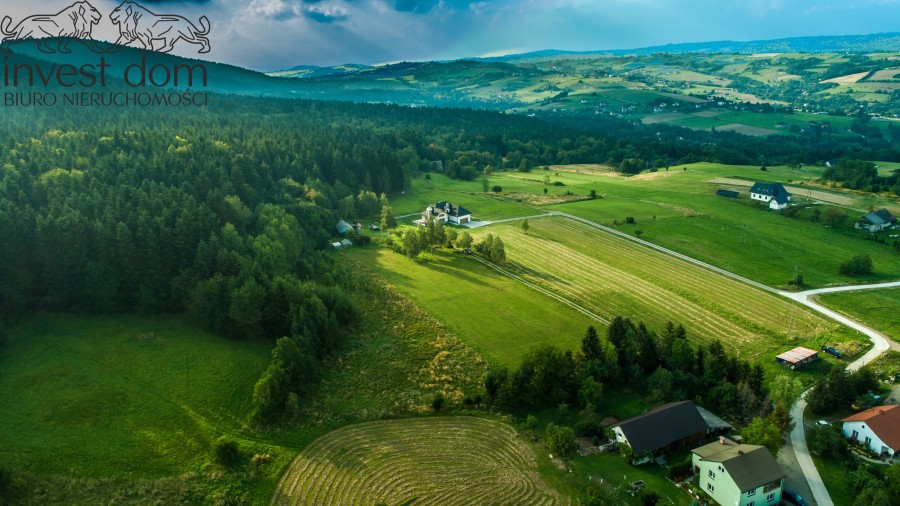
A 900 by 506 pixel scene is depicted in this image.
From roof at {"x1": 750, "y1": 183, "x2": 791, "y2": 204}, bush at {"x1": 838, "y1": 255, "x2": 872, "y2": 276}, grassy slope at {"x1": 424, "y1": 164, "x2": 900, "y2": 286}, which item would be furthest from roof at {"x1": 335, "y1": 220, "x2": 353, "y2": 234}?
roof at {"x1": 750, "y1": 183, "x2": 791, "y2": 204}

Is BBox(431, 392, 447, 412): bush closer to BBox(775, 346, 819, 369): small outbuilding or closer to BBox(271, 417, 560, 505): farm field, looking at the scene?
BBox(271, 417, 560, 505): farm field

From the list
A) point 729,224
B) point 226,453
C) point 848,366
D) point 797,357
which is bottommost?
point 226,453

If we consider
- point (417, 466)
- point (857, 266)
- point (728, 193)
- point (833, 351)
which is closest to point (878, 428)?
point (833, 351)

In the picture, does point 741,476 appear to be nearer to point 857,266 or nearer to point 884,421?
point 884,421

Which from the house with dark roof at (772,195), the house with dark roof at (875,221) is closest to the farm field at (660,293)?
Answer: the house with dark roof at (772,195)

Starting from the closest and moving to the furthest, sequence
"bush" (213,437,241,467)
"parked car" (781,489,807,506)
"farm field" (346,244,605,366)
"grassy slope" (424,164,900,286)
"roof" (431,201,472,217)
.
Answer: "parked car" (781,489,807,506) → "bush" (213,437,241,467) → "farm field" (346,244,605,366) → "grassy slope" (424,164,900,286) → "roof" (431,201,472,217)

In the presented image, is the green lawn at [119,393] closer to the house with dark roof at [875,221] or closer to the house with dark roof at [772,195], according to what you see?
the house with dark roof at [875,221]
